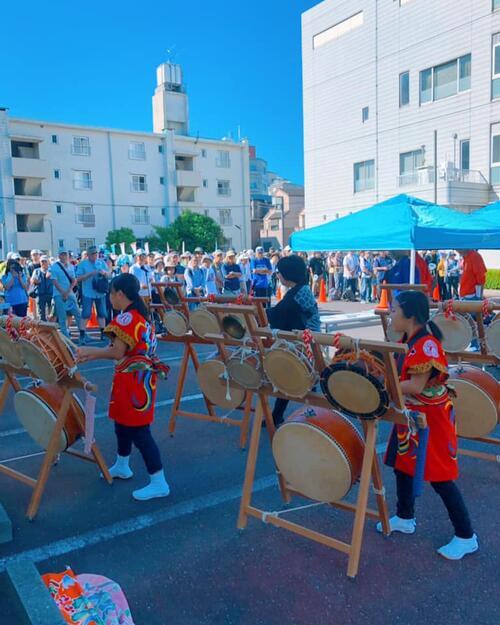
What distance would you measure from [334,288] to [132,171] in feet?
89.9

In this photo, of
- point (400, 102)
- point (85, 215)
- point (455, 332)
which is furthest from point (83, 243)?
point (455, 332)

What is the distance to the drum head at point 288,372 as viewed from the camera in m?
3.17

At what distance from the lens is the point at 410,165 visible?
1035 inches

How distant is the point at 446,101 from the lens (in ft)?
80.0

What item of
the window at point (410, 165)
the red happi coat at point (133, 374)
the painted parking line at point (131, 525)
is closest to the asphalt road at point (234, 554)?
the painted parking line at point (131, 525)

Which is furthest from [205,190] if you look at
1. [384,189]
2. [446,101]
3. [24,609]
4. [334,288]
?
[24,609]

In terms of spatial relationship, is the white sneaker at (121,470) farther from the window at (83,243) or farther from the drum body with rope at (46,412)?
the window at (83,243)

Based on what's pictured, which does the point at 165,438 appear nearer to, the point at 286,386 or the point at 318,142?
the point at 286,386

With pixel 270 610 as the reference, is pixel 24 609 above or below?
above

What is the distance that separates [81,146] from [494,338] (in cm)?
4031

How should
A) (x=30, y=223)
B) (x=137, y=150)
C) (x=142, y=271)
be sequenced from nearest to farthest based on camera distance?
(x=142, y=271) → (x=30, y=223) → (x=137, y=150)

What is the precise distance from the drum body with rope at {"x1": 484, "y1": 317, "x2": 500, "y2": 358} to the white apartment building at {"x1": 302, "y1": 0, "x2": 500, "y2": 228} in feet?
64.2

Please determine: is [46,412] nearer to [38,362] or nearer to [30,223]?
[38,362]

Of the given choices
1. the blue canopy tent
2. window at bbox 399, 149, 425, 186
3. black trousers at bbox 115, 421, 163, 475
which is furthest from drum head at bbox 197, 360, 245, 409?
window at bbox 399, 149, 425, 186
